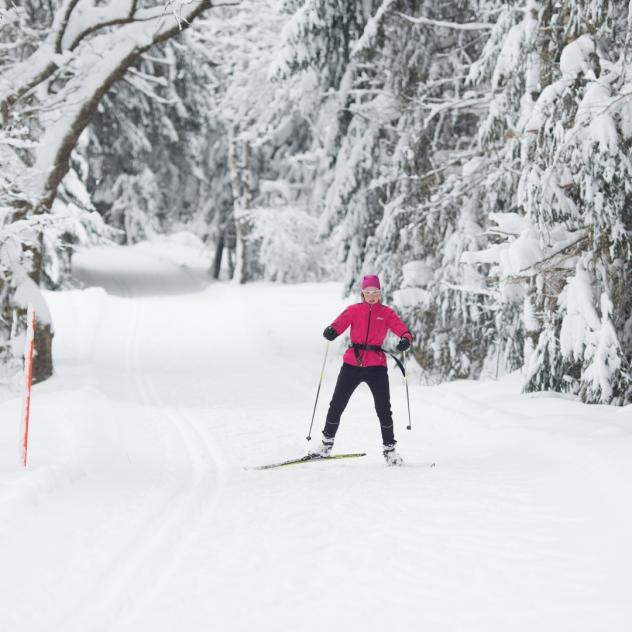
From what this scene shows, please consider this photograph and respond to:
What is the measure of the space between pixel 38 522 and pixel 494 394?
7.15 meters

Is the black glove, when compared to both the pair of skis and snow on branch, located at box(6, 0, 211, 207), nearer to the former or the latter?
the pair of skis

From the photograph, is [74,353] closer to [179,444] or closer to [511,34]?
[179,444]

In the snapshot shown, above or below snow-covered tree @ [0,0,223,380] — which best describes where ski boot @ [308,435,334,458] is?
below

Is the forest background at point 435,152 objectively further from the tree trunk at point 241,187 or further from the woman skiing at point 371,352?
the tree trunk at point 241,187

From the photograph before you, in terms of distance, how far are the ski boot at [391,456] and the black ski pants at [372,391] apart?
5 cm

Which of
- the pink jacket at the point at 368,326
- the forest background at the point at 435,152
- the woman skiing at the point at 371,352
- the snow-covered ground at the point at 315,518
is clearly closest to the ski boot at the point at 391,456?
the woman skiing at the point at 371,352

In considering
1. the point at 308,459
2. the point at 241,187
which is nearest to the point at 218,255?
the point at 241,187

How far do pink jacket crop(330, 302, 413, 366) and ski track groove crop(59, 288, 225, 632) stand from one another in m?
1.83

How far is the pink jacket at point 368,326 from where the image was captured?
317 inches

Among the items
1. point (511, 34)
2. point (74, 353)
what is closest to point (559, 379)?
point (511, 34)

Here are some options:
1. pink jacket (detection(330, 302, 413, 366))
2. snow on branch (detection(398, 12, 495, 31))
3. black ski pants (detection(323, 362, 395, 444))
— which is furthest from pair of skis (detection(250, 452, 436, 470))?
snow on branch (detection(398, 12, 495, 31))

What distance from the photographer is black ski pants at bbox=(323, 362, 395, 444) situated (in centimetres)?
802

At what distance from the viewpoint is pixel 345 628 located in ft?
13.0

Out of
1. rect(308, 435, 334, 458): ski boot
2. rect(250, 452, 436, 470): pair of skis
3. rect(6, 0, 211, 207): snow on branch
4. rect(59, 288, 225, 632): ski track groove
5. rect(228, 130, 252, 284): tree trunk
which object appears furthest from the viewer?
rect(228, 130, 252, 284): tree trunk
